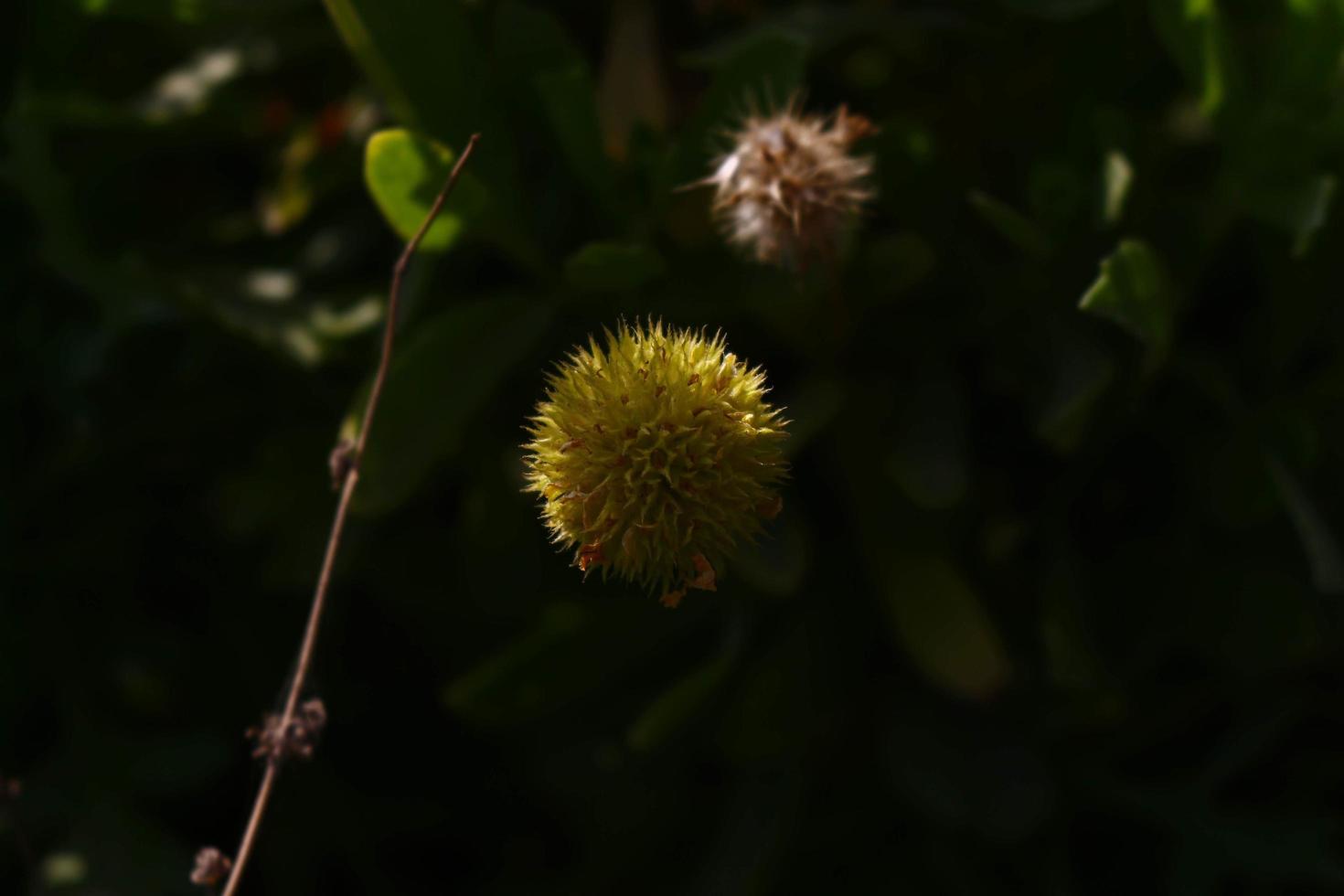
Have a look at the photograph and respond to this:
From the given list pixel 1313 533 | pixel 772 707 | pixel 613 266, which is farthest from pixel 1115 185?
pixel 772 707

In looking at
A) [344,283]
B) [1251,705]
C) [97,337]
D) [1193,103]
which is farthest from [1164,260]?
[97,337]

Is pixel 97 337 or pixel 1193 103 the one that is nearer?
pixel 97 337

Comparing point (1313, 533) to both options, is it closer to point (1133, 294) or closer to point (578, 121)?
point (1133, 294)

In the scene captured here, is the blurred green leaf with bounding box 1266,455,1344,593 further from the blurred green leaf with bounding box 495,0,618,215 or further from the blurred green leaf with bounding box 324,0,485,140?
the blurred green leaf with bounding box 324,0,485,140

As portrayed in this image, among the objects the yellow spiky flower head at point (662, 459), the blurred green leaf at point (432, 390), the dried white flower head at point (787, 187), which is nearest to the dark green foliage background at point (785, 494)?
the blurred green leaf at point (432, 390)

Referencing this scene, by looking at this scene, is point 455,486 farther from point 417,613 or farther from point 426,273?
point 426,273

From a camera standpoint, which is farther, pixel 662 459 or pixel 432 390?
pixel 432 390

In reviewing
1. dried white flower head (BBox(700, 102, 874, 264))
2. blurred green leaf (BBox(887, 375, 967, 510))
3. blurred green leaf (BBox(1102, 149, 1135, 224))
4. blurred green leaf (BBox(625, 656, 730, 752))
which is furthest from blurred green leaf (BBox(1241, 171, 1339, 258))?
blurred green leaf (BBox(625, 656, 730, 752))
